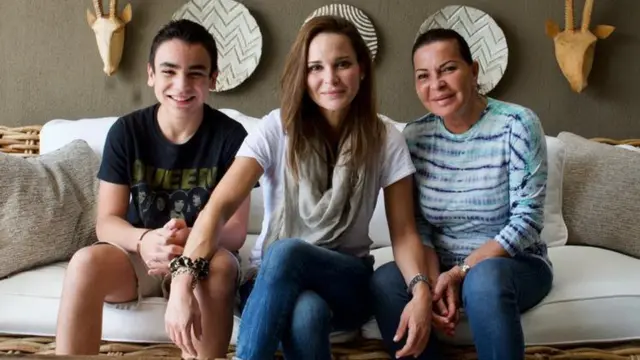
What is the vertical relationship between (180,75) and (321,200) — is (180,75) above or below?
above

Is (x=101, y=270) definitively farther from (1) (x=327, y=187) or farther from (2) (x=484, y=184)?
(2) (x=484, y=184)

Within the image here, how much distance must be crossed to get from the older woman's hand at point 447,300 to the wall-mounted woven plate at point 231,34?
1.25 metres

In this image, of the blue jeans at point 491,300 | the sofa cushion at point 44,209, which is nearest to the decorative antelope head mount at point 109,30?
the sofa cushion at point 44,209

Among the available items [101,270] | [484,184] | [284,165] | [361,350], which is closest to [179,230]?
[101,270]

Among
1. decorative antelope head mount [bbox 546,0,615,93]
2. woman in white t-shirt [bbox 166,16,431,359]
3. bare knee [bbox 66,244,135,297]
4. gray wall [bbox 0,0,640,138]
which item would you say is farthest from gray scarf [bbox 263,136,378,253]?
decorative antelope head mount [bbox 546,0,615,93]

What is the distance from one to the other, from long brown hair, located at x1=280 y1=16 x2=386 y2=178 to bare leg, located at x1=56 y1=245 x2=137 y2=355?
45 cm

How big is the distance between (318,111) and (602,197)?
37.7 inches

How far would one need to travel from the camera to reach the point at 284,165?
154 cm

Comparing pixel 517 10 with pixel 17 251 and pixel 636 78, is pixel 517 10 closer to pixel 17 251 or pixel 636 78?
pixel 636 78

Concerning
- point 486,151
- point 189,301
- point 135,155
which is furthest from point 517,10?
point 189,301

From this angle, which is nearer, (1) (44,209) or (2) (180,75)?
(2) (180,75)

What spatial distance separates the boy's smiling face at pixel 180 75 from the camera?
1.61m

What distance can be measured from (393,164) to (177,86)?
21.9 inches

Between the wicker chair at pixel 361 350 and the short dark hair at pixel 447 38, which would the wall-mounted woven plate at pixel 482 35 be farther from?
the wicker chair at pixel 361 350
